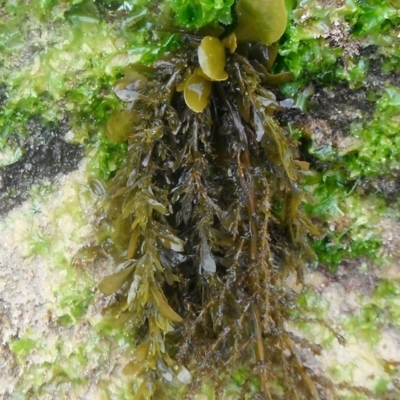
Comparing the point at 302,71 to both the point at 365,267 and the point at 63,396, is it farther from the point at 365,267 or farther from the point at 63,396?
the point at 63,396

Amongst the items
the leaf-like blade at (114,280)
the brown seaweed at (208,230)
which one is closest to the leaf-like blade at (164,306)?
the brown seaweed at (208,230)

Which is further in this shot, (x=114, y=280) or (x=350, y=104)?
(x=114, y=280)

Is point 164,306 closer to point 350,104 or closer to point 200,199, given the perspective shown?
point 200,199

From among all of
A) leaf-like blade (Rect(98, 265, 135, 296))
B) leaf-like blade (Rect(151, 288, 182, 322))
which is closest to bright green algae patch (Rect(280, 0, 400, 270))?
leaf-like blade (Rect(151, 288, 182, 322))

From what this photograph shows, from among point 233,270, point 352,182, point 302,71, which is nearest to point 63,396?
point 233,270

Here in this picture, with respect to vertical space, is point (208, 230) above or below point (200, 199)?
below

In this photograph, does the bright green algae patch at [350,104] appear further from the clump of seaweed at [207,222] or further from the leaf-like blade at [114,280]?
the leaf-like blade at [114,280]

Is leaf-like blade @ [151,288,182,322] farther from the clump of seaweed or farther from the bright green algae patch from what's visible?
the bright green algae patch

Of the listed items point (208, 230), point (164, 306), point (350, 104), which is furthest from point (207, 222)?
point (350, 104)
